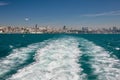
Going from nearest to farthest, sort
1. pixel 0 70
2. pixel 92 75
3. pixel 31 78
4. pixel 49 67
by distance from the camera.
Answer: pixel 31 78 < pixel 92 75 < pixel 0 70 < pixel 49 67

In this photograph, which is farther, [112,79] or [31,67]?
[31,67]

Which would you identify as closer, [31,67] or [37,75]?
[37,75]

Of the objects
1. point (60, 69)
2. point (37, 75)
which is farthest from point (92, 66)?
point (37, 75)

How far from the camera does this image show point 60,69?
23.5 m

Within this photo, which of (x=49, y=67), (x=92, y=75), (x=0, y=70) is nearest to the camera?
(x=92, y=75)

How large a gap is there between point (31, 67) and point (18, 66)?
1681mm

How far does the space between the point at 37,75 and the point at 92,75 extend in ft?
A: 16.3

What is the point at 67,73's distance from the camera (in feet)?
71.2

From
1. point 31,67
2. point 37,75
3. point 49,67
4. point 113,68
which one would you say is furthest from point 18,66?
point 113,68

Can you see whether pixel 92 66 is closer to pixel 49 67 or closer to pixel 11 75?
pixel 49 67

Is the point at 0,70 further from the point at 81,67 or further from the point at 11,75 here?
the point at 81,67

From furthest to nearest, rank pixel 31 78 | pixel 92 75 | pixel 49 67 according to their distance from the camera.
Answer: pixel 49 67, pixel 92 75, pixel 31 78

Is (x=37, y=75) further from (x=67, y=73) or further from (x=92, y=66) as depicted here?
(x=92, y=66)

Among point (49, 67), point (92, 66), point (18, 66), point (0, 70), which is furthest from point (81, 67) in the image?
point (0, 70)
